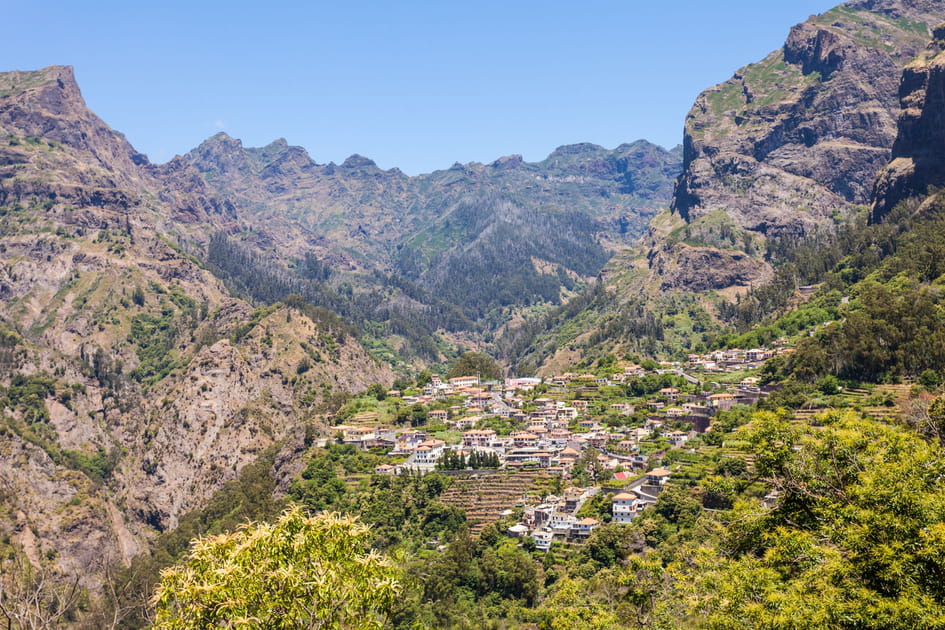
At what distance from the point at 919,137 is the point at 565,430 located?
11947cm

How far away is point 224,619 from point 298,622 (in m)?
1.98

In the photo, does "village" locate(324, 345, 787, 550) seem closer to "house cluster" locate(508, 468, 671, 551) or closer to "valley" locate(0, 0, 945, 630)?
"house cluster" locate(508, 468, 671, 551)

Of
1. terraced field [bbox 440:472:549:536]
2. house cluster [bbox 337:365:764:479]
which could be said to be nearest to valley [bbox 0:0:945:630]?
terraced field [bbox 440:472:549:536]

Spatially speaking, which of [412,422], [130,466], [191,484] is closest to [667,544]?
[412,422]

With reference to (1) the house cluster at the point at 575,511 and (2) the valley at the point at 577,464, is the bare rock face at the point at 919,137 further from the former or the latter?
(1) the house cluster at the point at 575,511

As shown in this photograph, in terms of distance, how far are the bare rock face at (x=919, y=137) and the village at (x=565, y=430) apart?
196 feet

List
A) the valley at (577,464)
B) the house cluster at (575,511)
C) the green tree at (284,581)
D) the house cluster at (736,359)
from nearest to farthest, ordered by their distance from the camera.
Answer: the green tree at (284,581), the valley at (577,464), the house cluster at (575,511), the house cluster at (736,359)

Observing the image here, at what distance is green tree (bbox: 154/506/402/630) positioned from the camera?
18047 millimetres

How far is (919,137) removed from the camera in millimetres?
158875

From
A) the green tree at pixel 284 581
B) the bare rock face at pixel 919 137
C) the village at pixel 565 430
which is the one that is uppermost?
the bare rock face at pixel 919 137

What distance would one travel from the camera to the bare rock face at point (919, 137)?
5969 inches

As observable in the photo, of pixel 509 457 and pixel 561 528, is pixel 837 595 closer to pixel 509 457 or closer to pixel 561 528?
pixel 561 528

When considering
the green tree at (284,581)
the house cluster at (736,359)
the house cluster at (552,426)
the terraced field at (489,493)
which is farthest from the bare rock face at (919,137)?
the green tree at (284,581)

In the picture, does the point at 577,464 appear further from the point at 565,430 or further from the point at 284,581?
the point at 284,581
